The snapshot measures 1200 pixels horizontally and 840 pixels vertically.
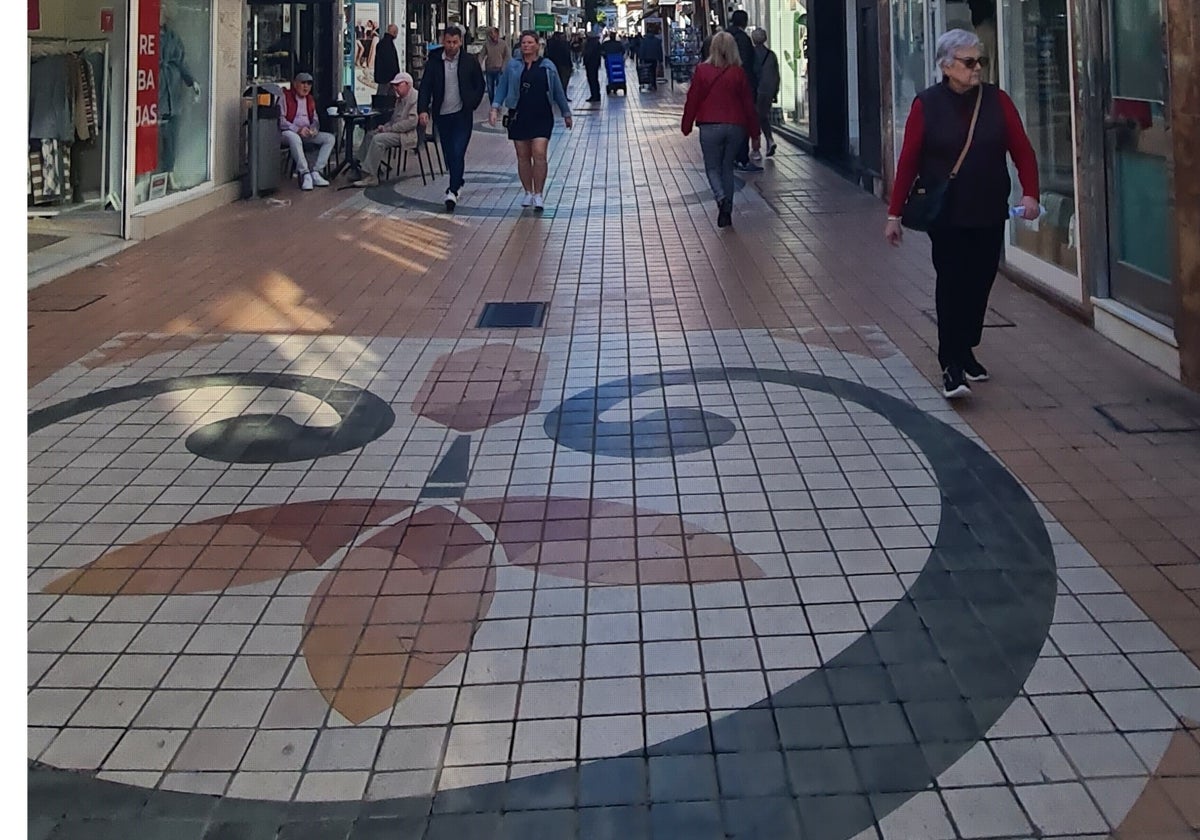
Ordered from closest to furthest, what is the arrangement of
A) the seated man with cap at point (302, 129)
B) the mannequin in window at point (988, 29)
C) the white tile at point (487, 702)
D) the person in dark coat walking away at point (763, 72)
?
the white tile at point (487, 702) → the mannequin in window at point (988, 29) → the seated man with cap at point (302, 129) → the person in dark coat walking away at point (763, 72)

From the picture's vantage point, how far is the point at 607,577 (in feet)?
14.4

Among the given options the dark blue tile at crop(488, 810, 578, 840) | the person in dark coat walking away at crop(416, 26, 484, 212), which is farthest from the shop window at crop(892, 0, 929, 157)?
the dark blue tile at crop(488, 810, 578, 840)

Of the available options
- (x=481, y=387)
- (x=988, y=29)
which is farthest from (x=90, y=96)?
(x=988, y=29)

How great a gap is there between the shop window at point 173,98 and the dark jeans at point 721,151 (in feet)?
16.8

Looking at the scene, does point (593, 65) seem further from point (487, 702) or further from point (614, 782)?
point (614, 782)

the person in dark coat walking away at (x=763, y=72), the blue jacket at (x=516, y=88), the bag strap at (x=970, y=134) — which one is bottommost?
the bag strap at (x=970, y=134)

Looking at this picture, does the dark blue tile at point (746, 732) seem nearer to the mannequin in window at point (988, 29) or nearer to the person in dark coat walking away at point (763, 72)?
the mannequin in window at point (988, 29)

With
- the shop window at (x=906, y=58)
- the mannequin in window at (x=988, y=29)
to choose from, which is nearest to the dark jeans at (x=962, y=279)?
the mannequin in window at (x=988, y=29)

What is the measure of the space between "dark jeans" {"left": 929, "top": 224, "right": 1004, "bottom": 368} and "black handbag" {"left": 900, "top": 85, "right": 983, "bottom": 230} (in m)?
0.11

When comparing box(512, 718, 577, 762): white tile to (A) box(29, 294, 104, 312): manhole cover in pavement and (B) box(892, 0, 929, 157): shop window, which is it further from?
(B) box(892, 0, 929, 157): shop window

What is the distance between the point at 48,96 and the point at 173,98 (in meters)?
1.37

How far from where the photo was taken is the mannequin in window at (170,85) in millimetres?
12266

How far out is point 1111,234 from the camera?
7445 mm

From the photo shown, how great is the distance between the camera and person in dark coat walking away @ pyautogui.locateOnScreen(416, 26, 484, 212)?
12.7 m
